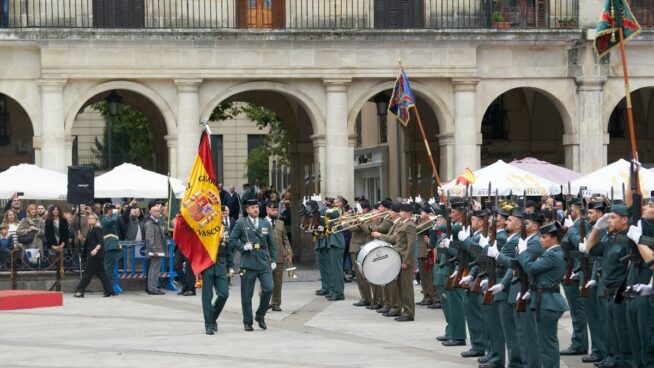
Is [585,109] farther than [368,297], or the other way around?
[585,109]

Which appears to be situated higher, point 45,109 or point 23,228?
point 45,109

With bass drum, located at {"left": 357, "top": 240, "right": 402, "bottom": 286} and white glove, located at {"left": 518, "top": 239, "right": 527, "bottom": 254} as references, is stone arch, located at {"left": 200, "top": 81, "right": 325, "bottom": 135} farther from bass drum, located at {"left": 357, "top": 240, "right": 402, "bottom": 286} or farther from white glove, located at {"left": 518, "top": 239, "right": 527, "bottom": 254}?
white glove, located at {"left": 518, "top": 239, "right": 527, "bottom": 254}

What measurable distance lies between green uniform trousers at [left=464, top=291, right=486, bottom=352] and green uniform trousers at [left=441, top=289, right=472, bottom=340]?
1044 mm

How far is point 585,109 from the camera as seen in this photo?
35.8m

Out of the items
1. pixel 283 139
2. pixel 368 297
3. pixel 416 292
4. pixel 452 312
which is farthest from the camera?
pixel 283 139

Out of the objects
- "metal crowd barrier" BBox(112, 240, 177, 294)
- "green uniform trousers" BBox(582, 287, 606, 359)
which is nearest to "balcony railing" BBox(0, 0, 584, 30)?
"metal crowd barrier" BBox(112, 240, 177, 294)

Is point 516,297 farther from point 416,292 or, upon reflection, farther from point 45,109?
point 45,109

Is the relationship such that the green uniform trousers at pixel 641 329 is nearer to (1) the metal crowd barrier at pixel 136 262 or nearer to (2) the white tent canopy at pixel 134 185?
(1) the metal crowd barrier at pixel 136 262

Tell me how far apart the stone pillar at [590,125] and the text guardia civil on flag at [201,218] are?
15794mm

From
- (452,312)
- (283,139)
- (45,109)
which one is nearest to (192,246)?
(452,312)

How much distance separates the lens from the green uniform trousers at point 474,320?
17656 mm

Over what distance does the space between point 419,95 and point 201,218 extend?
14568mm

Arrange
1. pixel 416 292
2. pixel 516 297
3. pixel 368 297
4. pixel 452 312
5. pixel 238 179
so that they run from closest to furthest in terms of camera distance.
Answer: pixel 516 297 < pixel 452 312 < pixel 368 297 < pixel 416 292 < pixel 238 179

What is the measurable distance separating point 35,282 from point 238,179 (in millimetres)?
37715
